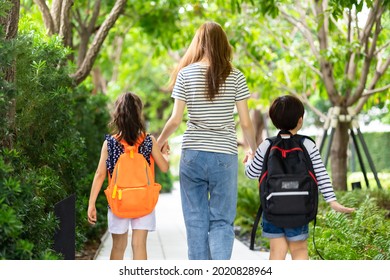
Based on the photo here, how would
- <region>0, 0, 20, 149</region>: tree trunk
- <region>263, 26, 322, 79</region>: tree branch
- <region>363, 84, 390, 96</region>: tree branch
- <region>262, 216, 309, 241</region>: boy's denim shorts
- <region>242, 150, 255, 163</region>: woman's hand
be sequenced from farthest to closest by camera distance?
1. <region>263, 26, 322, 79</region>: tree branch
2. <region>363, 84, 390, 96</region>: tree branch
3. <region>242, 150, 255, 163</region>: woman's hand
4. <region>262, 216, 309, 241</region>: boy's denim shorts
5. <region>0, 0, 20, 149</region>: tree trunk

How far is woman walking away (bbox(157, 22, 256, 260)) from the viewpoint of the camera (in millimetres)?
5785

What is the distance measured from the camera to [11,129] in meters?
5.51

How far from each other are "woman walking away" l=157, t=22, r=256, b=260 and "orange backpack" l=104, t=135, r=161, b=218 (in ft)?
0.90

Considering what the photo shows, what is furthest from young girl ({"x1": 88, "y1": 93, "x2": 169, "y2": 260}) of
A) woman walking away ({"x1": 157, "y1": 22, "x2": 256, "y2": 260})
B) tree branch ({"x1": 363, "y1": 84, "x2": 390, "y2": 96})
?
tree branch ({"x1": 363, "y1": 84, "x2": 390, "y2": 96})

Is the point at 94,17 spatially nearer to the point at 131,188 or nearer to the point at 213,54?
the point at 213,54

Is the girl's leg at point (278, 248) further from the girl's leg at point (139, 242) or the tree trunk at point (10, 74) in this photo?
the tree trunk at point (10, 74)

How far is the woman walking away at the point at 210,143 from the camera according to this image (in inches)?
228

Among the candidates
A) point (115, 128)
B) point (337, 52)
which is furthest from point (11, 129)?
point (337, 52)

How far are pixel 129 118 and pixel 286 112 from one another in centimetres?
123

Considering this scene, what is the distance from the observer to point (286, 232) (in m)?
5.47

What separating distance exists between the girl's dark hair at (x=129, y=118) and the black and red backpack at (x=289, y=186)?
1099mm

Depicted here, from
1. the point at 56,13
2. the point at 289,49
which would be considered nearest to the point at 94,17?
the point at 56,13

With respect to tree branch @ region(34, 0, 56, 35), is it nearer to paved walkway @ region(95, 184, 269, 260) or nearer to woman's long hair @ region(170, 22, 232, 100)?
paved walkway @ region(95, 184, 269, 260)
